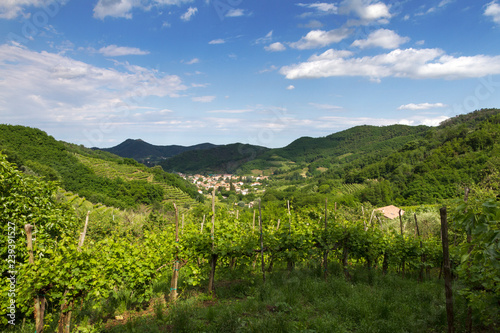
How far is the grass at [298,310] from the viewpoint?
442 cm

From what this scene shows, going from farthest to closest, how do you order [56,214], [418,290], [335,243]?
[335,243]
[418,290]
[56,214]

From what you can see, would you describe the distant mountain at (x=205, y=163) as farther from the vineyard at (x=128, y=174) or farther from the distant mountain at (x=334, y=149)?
the vineyard at (x=128, y=174)

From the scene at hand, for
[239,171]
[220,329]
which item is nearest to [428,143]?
[220,329]

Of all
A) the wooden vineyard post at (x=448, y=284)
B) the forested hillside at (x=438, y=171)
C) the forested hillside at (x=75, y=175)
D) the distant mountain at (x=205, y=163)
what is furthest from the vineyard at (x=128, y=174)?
the distant mountain at (x=205, y=163)

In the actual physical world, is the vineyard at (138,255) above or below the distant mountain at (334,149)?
below

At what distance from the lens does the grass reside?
14.5ft

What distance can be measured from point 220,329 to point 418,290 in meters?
5.50

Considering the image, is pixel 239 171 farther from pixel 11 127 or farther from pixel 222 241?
pixel 222 241

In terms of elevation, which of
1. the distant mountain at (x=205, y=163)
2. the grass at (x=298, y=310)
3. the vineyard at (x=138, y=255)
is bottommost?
the grass at (x=298, y=310)

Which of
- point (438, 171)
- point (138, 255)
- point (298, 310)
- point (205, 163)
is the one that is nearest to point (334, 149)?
point (205, 163)

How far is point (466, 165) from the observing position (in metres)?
47.0

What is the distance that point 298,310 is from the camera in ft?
16.7

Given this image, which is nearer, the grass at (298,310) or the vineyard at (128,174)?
the grass at (298,310)

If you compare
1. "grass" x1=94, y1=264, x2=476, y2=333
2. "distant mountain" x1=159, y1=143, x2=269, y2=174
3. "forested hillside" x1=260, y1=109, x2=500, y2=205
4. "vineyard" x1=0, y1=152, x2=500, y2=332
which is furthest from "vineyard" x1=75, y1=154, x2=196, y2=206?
"distant mountain" x1=159, y1=143, x2=269, y2=174
